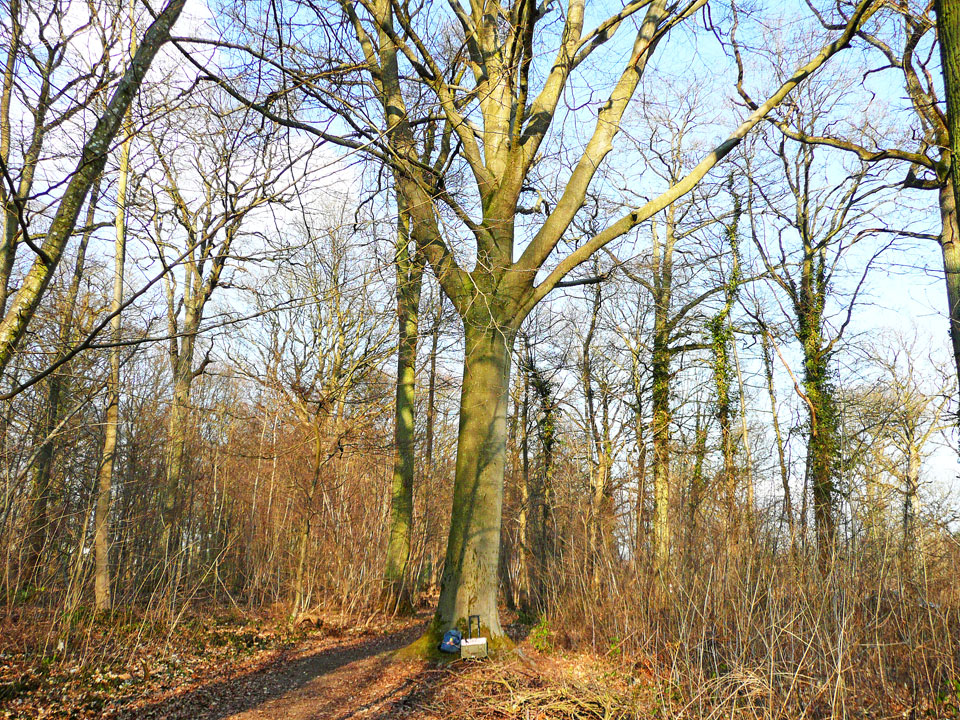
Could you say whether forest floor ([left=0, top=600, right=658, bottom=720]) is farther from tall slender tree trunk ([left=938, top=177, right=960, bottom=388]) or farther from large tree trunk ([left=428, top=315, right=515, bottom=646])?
tall slender tree trunk ([left=938, top=177, right=960, bottom=388])

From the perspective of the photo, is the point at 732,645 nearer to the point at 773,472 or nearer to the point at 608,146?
the point at 773,472

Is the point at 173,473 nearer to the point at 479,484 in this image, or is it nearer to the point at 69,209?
the point at 479,484

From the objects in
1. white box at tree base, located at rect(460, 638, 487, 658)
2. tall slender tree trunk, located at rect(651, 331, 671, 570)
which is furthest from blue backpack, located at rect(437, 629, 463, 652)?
tall slender tree trunk, located at rect(651, 331, 671, 570)

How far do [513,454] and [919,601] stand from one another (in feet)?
39.5

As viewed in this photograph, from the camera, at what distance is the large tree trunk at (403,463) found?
445 inches

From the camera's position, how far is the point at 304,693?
6.21 meters

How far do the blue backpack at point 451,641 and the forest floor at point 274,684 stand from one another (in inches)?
6.2

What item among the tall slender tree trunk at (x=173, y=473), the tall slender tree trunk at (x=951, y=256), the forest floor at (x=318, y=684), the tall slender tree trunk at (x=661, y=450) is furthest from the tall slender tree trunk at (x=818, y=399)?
the tall slender tree trunk at (x=173, y=473)

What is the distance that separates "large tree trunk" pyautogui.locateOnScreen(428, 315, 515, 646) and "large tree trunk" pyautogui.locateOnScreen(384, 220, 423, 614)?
14.3 feet

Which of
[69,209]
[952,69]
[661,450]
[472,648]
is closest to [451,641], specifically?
[472,648]

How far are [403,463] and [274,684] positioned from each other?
5465mm

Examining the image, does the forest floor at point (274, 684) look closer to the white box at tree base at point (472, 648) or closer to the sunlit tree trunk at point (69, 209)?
the white box at tree base at point (472, 648)

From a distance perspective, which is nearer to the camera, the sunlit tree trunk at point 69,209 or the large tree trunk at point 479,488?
the sunlit tree trunk at point 69,209

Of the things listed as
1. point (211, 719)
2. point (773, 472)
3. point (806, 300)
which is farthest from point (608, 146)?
point (806, 300)
